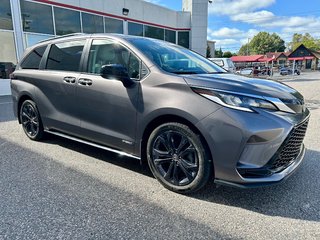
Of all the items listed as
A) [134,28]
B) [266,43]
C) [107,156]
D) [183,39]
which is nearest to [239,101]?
[107,156]

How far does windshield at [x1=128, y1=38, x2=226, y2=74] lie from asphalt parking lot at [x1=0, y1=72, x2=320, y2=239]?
141 centimetres

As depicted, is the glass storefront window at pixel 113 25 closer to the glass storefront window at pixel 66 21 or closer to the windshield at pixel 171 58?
the glass storefront window at pixel 66 21

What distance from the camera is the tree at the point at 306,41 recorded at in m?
95.8

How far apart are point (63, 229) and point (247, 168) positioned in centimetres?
176

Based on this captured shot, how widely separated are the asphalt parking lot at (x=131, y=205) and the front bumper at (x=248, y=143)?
13.8 inches

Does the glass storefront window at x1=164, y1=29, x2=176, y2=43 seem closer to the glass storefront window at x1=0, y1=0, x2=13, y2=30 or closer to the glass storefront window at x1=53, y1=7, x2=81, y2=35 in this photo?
the glass storefront window at x1=53, y1=7, x2=81, y2=35

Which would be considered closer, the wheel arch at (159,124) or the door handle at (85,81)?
the wheel arch at (159,124)

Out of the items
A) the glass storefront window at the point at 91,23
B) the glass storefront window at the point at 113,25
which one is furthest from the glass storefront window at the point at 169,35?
the glass storefront window at the point at 91,23

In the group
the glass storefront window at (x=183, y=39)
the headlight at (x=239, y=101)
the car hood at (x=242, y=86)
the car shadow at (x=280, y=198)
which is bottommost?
the car shadow at (x=280, y=198)

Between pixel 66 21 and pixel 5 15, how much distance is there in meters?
2.98

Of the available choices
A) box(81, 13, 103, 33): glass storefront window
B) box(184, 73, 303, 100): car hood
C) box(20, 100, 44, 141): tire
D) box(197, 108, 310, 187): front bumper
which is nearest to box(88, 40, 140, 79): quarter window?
box(184, 73, 303, 100): car hood

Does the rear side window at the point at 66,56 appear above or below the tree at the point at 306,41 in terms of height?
below

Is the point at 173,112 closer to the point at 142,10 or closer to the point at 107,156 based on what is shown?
the point at 107,156

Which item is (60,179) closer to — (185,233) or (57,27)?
(185,233)
